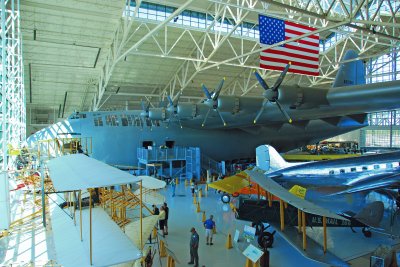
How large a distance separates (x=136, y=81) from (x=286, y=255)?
32745 mm

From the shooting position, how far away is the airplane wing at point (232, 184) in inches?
555

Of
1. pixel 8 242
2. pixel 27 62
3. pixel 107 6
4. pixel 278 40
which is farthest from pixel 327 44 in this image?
pixel 8 242

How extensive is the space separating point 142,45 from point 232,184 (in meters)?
22.4

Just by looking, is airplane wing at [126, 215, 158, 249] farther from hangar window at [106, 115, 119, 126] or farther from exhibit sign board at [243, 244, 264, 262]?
hangar window at [106, 115, 119, 126]

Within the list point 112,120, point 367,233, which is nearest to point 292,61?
point 367,233

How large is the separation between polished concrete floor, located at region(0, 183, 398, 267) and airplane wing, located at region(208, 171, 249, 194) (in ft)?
4.20

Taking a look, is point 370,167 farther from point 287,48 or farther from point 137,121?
point 137,121

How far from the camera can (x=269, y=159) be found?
55.6 feet

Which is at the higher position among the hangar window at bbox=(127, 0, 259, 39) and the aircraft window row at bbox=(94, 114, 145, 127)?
the hangar window at bbox=(127, 0, 259, 39)

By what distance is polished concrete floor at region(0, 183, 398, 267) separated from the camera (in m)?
9.07

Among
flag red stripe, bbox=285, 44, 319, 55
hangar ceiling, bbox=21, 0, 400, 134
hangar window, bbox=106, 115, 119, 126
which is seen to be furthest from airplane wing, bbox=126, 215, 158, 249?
flag red stripe, bbox=285, 44, 319, 55

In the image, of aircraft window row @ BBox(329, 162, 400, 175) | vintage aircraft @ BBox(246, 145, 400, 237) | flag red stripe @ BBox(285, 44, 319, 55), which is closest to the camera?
vintage aircraft @ BBox(246, 145, 400, 237)

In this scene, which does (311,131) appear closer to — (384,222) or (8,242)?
(384,222)

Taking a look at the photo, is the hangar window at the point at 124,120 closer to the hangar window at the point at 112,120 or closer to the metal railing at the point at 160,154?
the hangar window at the point at 112,120
